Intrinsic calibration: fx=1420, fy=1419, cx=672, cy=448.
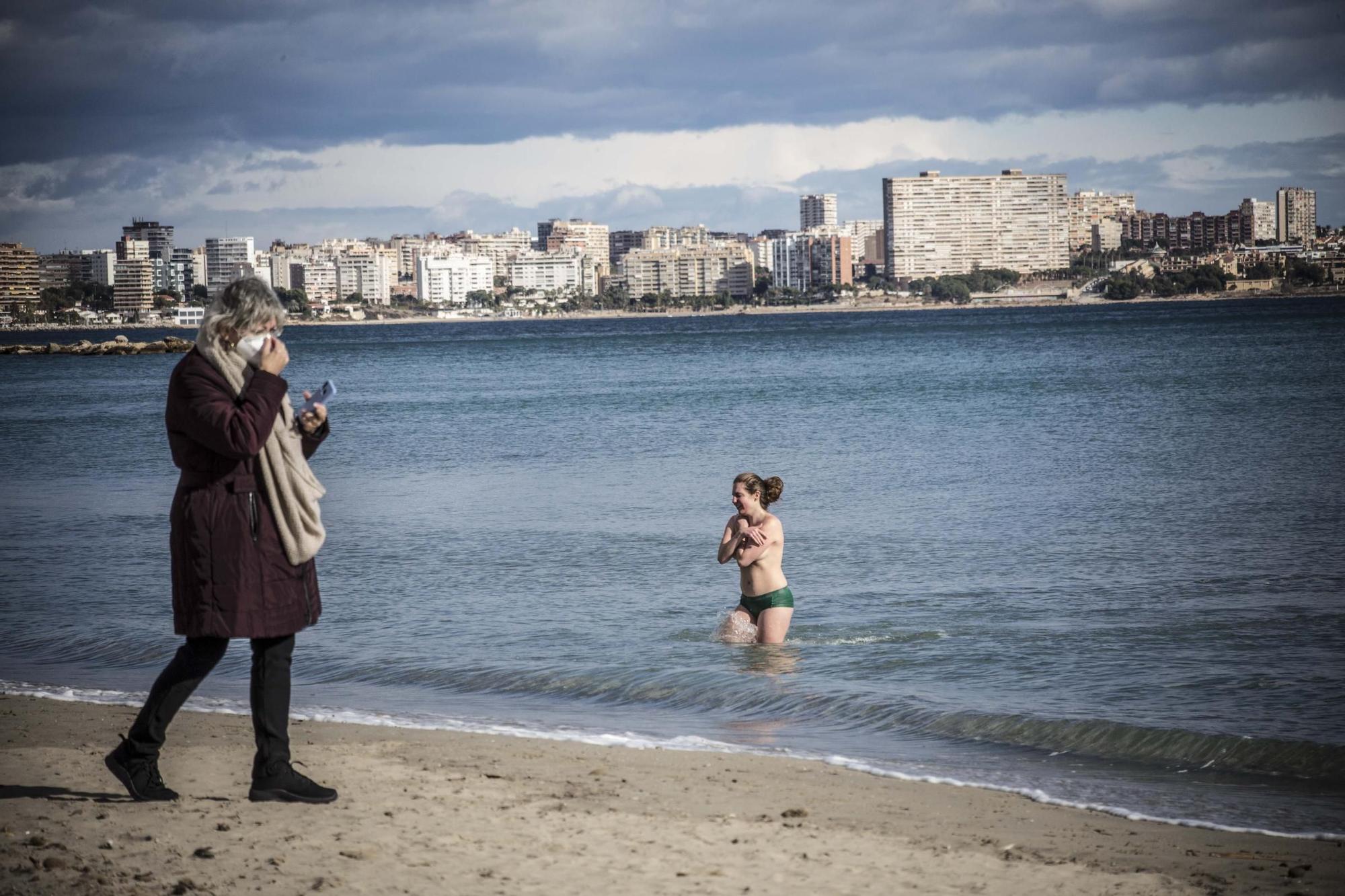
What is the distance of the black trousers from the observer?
4832mm

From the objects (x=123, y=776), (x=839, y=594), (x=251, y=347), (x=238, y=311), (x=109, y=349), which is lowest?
(x=839, y=594)

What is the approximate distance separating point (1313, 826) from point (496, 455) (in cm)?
2015

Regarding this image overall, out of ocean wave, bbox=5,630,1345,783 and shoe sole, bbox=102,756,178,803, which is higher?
shoe sole, bbox=102,756,178,803

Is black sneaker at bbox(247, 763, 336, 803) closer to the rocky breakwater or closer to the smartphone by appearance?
the smartphone

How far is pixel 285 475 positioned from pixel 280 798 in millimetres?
1226

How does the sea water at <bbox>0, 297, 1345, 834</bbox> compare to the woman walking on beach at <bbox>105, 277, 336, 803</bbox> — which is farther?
the sea water at <bbox>0, 297, 1345, 834</bbox>

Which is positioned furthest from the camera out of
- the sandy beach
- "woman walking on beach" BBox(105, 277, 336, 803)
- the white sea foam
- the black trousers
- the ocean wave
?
the ocean wave

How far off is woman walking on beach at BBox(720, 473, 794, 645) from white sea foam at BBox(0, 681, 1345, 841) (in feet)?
6.94

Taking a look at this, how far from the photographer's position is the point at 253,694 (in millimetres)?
4918

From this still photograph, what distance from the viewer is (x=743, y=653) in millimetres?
8500

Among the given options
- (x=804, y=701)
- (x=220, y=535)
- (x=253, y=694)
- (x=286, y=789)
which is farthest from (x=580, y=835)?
(x=804, y=701)

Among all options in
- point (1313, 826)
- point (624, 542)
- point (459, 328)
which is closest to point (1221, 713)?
point (1313, 826)

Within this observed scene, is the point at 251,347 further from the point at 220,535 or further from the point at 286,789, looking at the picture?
the point at 286,789

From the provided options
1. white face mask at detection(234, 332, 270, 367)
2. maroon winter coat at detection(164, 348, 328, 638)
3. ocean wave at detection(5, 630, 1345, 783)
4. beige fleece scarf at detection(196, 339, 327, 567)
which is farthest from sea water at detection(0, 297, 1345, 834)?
white face mask at detection(234, 332, 270, 367)
